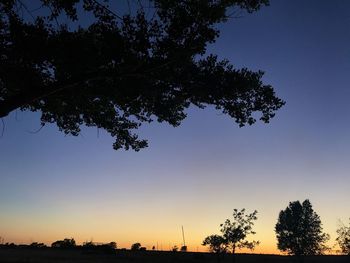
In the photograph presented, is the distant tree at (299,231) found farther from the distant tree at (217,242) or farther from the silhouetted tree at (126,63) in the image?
the silhouetted tree at (126,63)

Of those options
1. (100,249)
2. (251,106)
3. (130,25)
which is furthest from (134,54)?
(100,249)

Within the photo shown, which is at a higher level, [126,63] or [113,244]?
[126,63]

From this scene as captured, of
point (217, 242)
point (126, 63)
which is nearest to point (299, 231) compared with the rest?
point (217, 242)

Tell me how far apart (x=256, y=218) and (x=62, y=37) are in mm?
54733

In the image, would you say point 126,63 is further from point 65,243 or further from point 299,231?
point 65,243

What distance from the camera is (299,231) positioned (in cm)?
9462

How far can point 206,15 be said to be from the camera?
15.3 meters

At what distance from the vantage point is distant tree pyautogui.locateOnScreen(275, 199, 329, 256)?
9319cm

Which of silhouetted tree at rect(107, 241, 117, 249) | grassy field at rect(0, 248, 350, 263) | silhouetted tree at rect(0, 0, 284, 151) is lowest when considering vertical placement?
grassy field at rect(0, 248, 350, 263)

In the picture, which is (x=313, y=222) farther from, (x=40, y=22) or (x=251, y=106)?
(x=40, y=22)

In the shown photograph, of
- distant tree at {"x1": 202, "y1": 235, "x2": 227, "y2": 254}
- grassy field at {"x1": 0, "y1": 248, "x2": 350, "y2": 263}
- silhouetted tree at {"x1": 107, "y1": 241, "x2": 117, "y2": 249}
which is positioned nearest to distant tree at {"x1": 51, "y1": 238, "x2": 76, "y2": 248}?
silhouetted tree at {"x1": 107, "y1": 241, "x2": 117, "y2": 249}

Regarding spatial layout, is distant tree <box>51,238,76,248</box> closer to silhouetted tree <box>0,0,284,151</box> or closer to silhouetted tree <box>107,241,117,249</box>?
silhouetted tree <box>107,241,117,249</box>

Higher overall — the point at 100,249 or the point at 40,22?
the point at 40,22

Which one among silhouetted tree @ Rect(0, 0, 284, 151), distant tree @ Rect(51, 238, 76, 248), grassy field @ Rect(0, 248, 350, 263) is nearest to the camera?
silhouetted tree @ Rect(0, 0, 284, 151)
